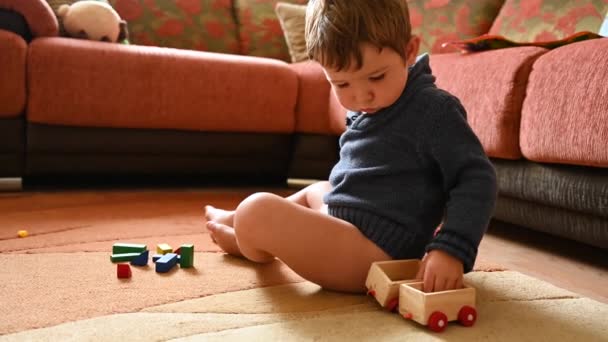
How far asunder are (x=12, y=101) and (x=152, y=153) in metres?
0.43

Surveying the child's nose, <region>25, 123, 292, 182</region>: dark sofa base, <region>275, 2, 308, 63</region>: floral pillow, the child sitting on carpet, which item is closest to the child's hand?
the child sitting on carpet

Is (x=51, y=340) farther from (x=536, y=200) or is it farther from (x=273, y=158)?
(x=273, y=158)

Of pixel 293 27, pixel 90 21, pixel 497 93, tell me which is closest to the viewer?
pixel 497 93

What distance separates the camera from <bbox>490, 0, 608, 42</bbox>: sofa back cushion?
1.60 meters

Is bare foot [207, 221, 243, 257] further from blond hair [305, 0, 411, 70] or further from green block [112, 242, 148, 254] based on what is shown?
blond hair [305, 0, 411, 70]

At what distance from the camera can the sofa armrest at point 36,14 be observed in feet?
5.36

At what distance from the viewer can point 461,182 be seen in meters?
0.82

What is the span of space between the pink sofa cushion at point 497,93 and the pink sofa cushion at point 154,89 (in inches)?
28.6

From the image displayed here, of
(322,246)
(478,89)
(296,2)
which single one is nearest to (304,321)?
(322,246)

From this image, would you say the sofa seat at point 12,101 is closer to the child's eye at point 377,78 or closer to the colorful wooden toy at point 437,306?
the child's eye at point 377,78

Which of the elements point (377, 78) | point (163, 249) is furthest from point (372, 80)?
point (163, 249)

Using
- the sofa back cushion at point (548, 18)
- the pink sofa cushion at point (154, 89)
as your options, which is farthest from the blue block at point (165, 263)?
the sofa back cushion at point (548, 18)

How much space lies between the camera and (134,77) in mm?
1710

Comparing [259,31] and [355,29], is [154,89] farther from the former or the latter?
[355,29]
